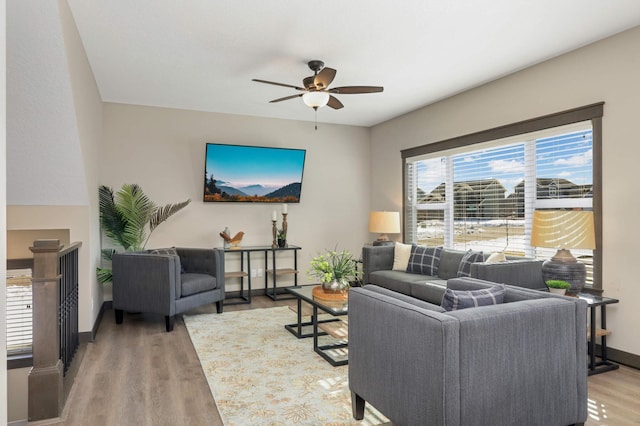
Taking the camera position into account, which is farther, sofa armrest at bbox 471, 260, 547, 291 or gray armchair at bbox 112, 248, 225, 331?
gray armchair at bbox 112, 248, 225, 331

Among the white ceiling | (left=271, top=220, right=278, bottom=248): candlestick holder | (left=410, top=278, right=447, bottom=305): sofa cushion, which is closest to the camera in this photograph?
the white ceiling

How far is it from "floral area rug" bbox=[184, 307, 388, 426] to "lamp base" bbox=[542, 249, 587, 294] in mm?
1855

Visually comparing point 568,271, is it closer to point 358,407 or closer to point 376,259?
point 358,407

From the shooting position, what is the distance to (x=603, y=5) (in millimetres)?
2924

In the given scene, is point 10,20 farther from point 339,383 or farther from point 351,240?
point 351,240

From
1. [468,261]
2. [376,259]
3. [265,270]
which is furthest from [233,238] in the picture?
[468,261]

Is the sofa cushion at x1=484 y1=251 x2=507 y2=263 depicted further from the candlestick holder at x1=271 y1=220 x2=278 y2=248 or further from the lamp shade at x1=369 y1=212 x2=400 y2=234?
Answer: the candlestick holder at x1=271 y1=220 x2=278 y2=248

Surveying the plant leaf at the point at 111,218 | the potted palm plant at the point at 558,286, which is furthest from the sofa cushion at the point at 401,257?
the plant leaf at the point at 111,218

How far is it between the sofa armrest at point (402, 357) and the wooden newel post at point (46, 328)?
5.99 ft

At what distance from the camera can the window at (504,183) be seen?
374cm

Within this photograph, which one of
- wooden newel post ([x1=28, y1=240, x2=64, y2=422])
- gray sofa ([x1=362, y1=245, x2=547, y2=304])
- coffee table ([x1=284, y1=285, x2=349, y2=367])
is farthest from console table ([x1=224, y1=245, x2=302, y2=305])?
wooden newel post ([x1=28, y1=240, x2=64, y2=422])

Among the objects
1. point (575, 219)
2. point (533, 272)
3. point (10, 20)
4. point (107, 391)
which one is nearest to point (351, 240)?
point (533, 272)

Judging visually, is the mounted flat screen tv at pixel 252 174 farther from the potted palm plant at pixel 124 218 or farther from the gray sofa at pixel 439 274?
the gray sofa at pixel 439 274

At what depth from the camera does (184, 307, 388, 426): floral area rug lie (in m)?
2.53
